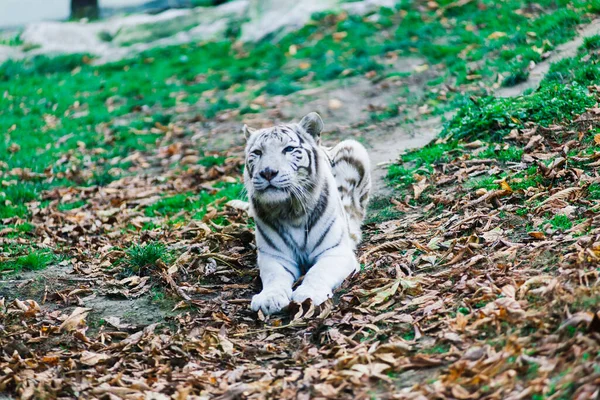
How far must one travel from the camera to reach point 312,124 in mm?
6188

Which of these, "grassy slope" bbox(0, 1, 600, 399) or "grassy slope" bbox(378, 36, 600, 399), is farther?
"grassy slope" bbox(0, 1, 600, 399)

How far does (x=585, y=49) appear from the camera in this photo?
873 centimetres

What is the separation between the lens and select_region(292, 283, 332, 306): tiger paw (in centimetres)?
525

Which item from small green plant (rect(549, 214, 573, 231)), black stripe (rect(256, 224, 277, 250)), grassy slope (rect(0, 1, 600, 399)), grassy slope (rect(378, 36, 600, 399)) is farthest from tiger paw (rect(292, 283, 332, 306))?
small green plant (rect(549, 214, 573, 231))

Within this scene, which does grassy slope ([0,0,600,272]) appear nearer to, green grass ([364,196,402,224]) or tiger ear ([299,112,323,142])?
green grass ([364,196,402,224])

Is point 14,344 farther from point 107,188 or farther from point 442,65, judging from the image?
point 442,65

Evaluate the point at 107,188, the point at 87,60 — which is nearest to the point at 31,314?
the point at 107,188

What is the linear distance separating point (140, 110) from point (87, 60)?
4.18 metres

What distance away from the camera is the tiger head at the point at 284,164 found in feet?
18.6

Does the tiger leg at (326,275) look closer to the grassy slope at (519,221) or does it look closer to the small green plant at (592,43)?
the grassy slope at (519,221)

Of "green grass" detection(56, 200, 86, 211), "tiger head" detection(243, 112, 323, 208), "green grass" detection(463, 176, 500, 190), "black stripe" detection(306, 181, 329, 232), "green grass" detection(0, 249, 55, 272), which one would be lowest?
"green grass" detection(56, 200, 86, 211)

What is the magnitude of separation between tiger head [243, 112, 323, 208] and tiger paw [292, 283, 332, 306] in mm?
753

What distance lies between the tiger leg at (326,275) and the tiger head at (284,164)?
0.49 metres

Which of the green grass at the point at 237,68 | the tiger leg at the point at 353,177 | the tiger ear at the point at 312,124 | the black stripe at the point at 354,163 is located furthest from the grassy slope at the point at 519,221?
the green grass at the point at 237,68
